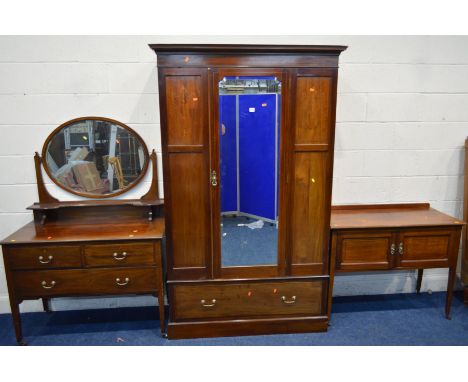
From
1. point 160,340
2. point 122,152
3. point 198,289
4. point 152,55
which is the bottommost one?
point 160,340

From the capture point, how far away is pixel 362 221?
2.73 m

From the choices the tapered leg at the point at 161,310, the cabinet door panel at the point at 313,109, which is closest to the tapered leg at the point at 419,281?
the cabinet door panel at the point at 313,109

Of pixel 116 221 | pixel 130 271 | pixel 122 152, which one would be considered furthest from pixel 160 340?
pixel 122 152

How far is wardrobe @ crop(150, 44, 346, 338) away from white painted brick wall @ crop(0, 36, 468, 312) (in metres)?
0.62

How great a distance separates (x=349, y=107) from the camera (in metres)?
2.93

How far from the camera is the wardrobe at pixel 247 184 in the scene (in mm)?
2262

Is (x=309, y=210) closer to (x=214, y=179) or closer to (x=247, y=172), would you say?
(x=247, y=172)

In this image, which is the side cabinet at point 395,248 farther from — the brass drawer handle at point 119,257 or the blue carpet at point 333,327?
the brass drawer handle at point 119,257

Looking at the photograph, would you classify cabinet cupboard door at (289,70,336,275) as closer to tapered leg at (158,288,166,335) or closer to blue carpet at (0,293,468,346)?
blue carpet at (0,293,468,346)

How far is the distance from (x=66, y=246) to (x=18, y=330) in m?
0.80

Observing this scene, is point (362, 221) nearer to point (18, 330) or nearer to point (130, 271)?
point (130, 271)

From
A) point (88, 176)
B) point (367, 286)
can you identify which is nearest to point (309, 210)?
point (367, 286)

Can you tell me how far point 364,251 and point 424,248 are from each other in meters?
0.49

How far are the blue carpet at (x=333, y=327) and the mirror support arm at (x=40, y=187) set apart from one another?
1.01 m
